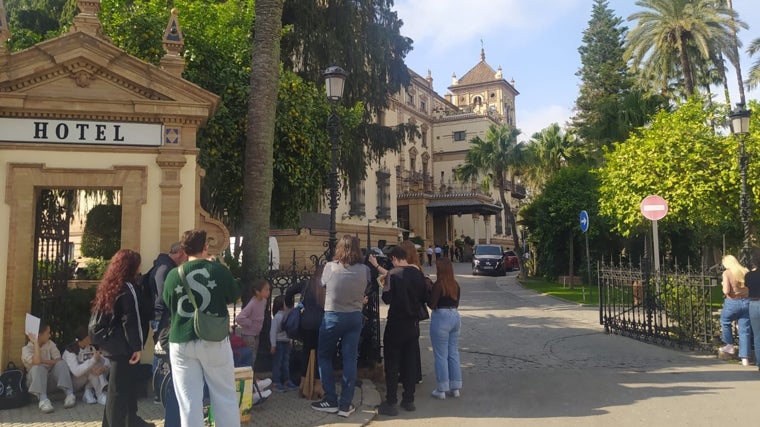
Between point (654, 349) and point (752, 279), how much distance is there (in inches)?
92.3

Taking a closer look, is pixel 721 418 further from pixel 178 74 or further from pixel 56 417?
pixel 178 74

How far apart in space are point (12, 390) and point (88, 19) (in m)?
4.49

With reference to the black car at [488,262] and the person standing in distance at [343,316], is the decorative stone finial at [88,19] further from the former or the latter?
the black car at [488,262]

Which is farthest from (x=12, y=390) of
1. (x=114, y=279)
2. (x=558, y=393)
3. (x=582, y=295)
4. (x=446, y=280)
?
(x=582, y=295)

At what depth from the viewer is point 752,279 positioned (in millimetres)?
7695

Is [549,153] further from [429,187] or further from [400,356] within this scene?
[400,356]

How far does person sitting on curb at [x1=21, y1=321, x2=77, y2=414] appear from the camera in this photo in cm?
570

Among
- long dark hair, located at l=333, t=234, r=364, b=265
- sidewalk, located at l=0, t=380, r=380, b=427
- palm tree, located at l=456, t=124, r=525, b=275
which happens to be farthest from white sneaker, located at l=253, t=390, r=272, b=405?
palm tree, located at l=456, t=124, r=525, b=275

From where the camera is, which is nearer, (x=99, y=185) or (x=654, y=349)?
(x=99, y=185)

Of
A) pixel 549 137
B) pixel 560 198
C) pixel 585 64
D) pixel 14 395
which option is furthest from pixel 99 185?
pixel 585 64

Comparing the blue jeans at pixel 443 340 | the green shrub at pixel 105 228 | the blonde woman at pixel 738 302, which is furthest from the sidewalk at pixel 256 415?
the green shrub at pixel 105 228

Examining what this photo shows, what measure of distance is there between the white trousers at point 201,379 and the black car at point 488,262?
91.7 feet

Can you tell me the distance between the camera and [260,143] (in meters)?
7.90

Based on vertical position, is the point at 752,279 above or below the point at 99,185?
below
